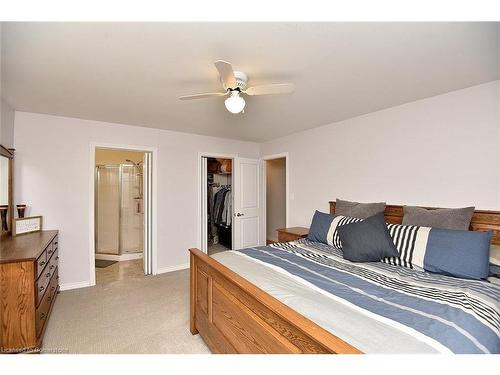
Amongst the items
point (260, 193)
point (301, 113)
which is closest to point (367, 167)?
point (301, 113)

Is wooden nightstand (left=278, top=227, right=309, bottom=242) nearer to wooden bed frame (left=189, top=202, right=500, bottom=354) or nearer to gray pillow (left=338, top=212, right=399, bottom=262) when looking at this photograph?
gray pillow (left=338, top=212, right=399, bottom=262)

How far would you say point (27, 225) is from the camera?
2.67 metres

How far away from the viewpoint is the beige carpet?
1.95 m

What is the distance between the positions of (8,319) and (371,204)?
11.2ft

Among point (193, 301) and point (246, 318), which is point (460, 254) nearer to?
point (246, 318)

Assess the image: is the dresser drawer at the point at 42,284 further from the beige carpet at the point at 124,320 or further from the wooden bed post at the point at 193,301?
the wooden bed post at the point at 193,301

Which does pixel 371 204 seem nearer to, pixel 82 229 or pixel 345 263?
pixel 345 263

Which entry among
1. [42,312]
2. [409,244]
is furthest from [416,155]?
[42,312]

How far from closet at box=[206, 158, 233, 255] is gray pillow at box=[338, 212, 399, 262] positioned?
314 centimetres

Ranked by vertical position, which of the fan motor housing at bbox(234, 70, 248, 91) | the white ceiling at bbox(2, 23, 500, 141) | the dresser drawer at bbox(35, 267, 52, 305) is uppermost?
the white ceiling at bbox(2, 23, 500, 141)

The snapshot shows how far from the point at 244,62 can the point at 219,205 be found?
149 inches

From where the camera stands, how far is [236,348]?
147cm

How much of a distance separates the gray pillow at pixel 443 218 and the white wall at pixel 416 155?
23 centimetres

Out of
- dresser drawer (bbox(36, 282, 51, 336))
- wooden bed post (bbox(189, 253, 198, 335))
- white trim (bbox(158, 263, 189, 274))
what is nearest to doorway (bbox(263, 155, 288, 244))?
white trim (bbox(158, 263, 189, 274))
